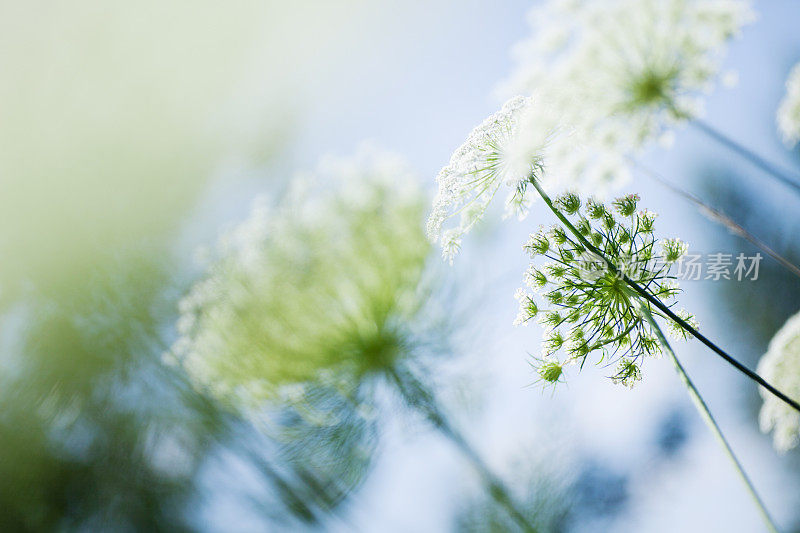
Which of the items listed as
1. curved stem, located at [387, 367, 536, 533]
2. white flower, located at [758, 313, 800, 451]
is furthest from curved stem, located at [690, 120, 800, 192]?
curved stem, located at [387, 367, 536, 533]

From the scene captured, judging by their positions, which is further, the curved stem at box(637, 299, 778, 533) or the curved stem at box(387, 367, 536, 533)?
the curved stem at box(387, 367, 536, 533)

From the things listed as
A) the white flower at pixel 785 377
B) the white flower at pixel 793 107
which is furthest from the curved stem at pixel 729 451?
the white flower at pixel 785 377

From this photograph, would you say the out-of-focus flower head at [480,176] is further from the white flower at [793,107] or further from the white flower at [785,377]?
the white flower at [785,377]

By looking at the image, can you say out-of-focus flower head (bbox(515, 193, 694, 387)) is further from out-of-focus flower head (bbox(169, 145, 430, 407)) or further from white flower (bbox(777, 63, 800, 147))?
out-of-focus flower head (bbox(169, 145, 430, 407))

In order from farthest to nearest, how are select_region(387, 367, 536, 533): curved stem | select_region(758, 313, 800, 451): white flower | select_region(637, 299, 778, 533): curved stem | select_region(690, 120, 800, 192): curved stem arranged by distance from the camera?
select_region(387, 367, 536, 533): curved stem → select_region(758, 313, 800, 451): white flower → select_region(690, 120, 800, 192): curved stem → select_region(637, 299, 778, 533): curved stem

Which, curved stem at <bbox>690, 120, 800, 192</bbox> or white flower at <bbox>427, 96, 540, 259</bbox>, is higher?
white flower at <bbox>427, 96, 540, 259</bbox>

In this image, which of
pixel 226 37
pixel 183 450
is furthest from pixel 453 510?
pixel 226 37

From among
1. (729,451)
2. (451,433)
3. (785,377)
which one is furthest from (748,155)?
(451,433)
